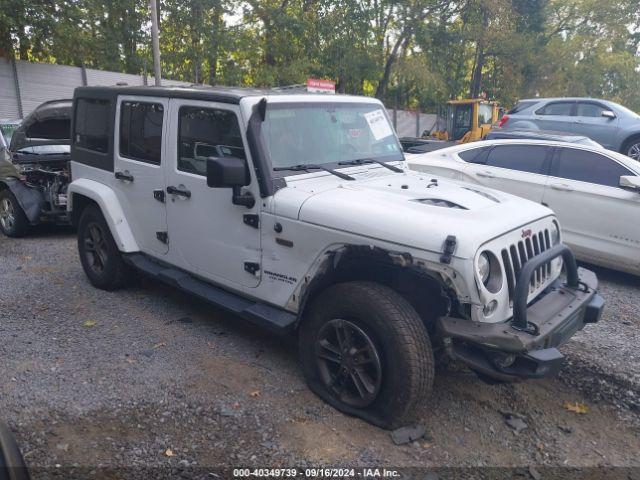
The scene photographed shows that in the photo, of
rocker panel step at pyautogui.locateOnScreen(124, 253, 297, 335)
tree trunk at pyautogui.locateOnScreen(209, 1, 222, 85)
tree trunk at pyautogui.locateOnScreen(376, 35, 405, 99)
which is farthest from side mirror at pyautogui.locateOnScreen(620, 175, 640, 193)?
tree trunk at pyautogui.locateOnScreen(376, 35, 405, 99)

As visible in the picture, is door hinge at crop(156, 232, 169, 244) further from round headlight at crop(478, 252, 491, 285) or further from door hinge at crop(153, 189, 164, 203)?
round headlight at crop(478, 252, 491, 285)

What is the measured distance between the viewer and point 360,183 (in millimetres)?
3807

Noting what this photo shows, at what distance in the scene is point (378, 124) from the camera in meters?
4.52

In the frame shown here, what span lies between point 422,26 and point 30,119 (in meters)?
19.7

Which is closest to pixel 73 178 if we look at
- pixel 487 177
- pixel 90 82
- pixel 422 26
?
pixel 487 177

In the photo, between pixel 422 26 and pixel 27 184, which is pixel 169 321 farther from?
pixel 422 26

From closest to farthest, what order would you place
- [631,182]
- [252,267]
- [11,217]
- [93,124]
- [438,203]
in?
[438,203] → [252,267] → [93,124] → [631,182] → [11,217]

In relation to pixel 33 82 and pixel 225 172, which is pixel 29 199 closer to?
pixel 225 172

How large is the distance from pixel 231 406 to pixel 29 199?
17.5 feet

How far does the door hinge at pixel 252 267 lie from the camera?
3744 millimetres

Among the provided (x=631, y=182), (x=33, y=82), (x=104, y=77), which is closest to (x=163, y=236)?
(x=631, y=182)

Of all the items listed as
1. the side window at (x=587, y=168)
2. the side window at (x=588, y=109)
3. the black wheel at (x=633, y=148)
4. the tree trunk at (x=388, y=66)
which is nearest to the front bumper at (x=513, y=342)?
the side window at (x=587, y=168)

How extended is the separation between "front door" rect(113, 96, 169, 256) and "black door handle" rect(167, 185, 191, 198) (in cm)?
13

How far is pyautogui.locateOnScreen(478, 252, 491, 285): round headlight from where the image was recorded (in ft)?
9.55
